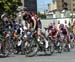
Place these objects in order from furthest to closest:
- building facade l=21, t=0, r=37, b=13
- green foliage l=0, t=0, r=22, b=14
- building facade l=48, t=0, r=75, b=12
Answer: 1. building facade l=48, t=0, r=75, b=12
2. building facade l=21, t=0, r=37, b=13
3. green foliage l=0, t=0, r=22, b=14

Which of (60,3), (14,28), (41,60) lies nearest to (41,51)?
(41,60)

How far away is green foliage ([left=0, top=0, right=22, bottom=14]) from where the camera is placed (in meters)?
32.0

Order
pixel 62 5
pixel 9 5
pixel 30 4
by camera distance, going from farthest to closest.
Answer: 1. pixel 62 5
2. pixel 30 4
3. pixel 9 5

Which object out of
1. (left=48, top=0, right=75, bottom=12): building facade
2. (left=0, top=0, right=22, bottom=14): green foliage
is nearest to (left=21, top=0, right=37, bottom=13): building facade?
(left=0, top=0, right=22, bottom=14): green foliage

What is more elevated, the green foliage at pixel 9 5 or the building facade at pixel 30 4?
the green foliage at pixel 9 5

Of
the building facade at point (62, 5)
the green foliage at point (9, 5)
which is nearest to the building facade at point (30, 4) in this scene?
the green foliage at point (9, 5)

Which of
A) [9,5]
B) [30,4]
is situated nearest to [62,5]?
[30,4]

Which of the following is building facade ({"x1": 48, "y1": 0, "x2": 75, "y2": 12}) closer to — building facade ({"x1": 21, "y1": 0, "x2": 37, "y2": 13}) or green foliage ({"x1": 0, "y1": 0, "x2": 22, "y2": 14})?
building facade ({"x1": 21, "y1": 0, "x2": 37, "y2": 13})

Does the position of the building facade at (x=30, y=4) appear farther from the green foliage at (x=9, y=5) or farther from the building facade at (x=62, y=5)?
the building facade at (x=62, y=5)

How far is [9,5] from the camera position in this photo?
1266 inches

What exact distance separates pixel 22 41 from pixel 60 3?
116 m

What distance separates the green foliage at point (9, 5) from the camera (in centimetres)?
3203

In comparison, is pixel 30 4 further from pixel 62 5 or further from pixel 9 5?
pixel 62 5

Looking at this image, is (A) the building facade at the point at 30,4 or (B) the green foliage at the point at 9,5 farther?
(A) the building facade at the point at 30,4
